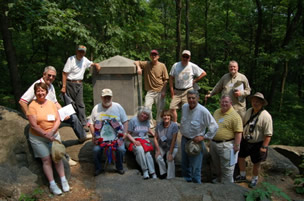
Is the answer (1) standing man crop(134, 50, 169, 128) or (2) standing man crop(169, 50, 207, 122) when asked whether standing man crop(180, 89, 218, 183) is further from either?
(1) standing man crop(134, 50, 169, 128)

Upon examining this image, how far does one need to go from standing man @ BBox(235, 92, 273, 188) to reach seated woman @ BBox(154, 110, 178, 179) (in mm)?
1312

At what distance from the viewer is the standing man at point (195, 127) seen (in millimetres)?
4031

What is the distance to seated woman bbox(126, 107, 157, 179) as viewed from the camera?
4406mm

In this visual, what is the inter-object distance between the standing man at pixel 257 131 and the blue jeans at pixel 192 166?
2.96 feet

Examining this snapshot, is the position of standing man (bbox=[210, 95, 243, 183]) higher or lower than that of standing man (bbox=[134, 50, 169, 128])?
lower

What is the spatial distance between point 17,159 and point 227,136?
11.7ft

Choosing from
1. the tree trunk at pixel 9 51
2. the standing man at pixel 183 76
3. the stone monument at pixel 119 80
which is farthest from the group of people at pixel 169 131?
the tree trunk at pixel 9 51

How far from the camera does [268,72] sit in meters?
13.2

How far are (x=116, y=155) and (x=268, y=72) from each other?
11.7 m

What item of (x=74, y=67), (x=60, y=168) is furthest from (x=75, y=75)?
(x=60, y=168)

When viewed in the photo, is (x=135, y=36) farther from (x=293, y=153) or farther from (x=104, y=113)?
(x=293, y=153)

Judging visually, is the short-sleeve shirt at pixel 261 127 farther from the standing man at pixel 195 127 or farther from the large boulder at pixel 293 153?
the large boulder at pixel 293 153

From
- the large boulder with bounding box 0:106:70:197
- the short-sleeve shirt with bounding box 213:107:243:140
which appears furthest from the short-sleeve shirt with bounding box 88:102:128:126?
the short-sleeve shirt with bounding box 213:107:243:140

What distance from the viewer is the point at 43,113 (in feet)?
11.6
